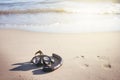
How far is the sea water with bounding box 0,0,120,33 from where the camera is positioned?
23.0 feet

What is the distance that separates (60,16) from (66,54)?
4086mm

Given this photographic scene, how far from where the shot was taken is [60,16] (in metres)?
8.80

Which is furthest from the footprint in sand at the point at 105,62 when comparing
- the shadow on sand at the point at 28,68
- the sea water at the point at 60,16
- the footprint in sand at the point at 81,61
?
the sea water at the point at 60,16

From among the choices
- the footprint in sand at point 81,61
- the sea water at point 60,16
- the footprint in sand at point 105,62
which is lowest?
the footprint in sand at point 105,62

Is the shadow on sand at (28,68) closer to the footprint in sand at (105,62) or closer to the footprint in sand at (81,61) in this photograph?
the footprint in sand at (81,61)

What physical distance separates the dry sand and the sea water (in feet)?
2.29

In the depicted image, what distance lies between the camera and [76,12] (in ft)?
31.4

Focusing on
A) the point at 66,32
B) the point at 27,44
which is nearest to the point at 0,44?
the point at 27,44

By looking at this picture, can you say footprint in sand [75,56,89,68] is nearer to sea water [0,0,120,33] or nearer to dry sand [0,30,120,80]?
dry sand [0,30,120,80]

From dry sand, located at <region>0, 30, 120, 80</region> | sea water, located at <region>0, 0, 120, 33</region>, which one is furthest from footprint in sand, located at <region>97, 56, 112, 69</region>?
sea water, located at <region>0, 0, 120, 33</region>

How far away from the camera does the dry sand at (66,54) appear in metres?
4.03

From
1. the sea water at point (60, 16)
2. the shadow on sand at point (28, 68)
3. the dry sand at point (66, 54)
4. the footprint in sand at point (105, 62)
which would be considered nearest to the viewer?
the dry sand at point (66, 54)

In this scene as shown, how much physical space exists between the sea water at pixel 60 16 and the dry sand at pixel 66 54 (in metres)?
0.70

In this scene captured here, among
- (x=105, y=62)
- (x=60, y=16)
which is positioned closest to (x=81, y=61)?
(x=105, y=62)
